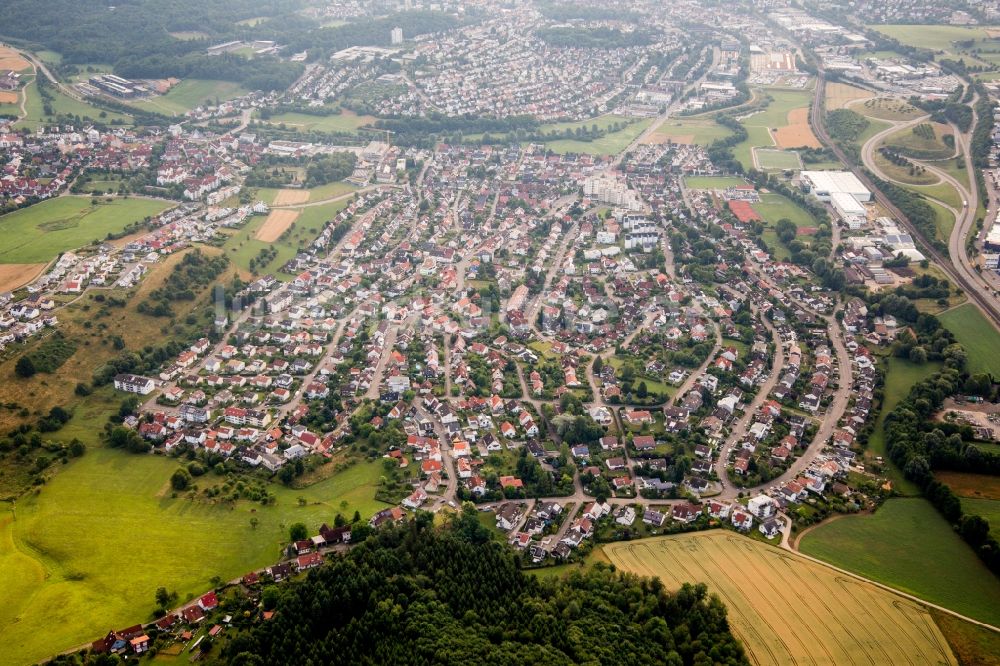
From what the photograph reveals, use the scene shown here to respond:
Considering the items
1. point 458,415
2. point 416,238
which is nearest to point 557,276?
point 416,238

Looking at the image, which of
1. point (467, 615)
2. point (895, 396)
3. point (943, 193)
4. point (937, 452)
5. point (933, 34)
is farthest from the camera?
point (933, 34)

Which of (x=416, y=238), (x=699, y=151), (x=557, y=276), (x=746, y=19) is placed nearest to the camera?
(x=557, y=276)

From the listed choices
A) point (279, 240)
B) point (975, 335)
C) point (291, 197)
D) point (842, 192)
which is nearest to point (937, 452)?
point (975, 335)

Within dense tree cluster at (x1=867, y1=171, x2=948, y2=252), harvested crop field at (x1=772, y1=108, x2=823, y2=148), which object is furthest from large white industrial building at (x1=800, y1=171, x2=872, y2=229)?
harvested crop field at (x1=772, y1=108, x2=823, y2=148)

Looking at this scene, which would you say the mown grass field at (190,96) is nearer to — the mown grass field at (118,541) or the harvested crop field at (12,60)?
the harvested crop field at (12,60)

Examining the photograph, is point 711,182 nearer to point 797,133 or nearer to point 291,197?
point 797,133

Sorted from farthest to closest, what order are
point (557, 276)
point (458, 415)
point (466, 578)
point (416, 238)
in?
point (416, 238)
point (557, 276)
point (458, 415)
point (466, 578)

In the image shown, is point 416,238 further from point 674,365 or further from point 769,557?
point 769,557
